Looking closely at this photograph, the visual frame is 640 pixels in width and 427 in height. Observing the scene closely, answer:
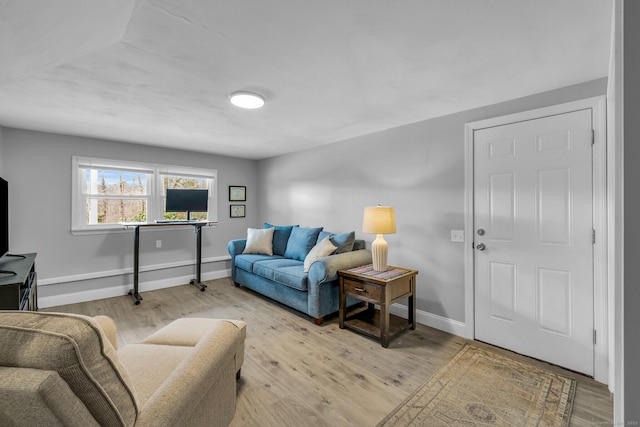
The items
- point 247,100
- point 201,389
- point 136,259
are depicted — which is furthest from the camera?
point 136,259

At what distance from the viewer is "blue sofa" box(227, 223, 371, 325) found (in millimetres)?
3061

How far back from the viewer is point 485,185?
8.64ft

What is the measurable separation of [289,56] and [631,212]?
1.76m

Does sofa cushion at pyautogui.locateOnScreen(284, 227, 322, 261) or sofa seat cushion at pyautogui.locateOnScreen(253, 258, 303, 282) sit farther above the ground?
sofa cushion at pyautogui.locateOnScreen(284, 227, 322, 261)

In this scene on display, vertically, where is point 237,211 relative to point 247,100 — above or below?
below

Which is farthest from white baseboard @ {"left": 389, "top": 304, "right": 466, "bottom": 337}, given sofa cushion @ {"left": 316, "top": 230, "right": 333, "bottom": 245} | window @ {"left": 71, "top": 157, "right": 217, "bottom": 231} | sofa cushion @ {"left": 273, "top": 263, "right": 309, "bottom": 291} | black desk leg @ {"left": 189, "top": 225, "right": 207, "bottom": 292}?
window @ {"left": 71, "top": 157, "right": 217, "bottom": 231}

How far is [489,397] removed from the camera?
190 centimetres

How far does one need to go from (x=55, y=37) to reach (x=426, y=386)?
2.99m

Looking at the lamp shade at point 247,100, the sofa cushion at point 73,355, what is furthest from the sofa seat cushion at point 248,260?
the sofa cushion at point 73,355

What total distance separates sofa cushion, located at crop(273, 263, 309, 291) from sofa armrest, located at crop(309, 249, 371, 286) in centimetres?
12

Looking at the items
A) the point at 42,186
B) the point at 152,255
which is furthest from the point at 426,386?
the point at 42,186

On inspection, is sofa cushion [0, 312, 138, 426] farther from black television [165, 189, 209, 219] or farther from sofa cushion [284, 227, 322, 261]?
black television [165, 189, 209, 219]

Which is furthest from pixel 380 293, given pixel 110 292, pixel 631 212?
pixel 110 292

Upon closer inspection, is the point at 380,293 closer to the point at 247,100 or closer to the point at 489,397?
the point at 489,397
